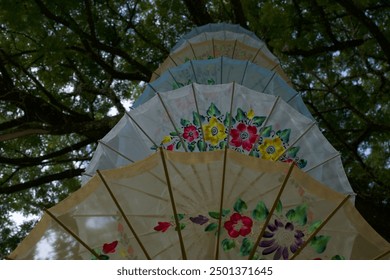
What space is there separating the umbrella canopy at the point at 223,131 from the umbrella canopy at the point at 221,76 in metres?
1.11

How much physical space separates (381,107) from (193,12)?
3377 mm

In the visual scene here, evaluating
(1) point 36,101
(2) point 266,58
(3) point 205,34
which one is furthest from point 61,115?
(2) point 266,58

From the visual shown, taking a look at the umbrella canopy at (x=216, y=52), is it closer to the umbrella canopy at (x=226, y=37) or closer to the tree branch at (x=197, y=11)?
the umbrella canopy at (x=226, y=37)

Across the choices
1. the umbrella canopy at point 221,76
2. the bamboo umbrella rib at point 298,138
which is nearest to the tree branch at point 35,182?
the umbrella canopy at point 221,76

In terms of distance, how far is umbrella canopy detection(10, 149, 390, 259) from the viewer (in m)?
2.52

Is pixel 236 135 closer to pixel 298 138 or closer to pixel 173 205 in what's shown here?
pixel 298 138

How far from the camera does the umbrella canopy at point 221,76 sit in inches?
194

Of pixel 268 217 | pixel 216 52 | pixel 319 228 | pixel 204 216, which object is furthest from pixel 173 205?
pixel 216 52

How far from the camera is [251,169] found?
8.19ft

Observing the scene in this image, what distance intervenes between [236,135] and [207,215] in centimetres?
111

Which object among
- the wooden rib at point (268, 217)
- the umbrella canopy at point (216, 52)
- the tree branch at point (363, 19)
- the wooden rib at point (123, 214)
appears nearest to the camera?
the wooden rib at point (268, 217)

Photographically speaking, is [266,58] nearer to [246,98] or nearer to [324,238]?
[246,98]

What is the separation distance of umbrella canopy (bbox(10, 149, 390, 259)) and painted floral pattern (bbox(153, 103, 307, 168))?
→ 1.08 metres

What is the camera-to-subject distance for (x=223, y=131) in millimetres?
3775
